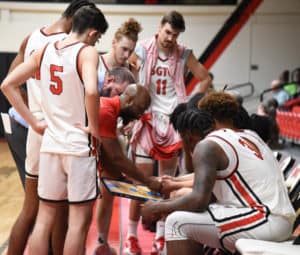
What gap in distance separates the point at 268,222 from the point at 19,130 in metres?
1.73

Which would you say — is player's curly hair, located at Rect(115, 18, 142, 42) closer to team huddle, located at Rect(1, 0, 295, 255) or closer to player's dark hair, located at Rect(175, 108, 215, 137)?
team huddle, located at Rect(1, 0, 295, 255)

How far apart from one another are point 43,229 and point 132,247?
1081 mm

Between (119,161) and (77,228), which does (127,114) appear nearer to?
(119,161)

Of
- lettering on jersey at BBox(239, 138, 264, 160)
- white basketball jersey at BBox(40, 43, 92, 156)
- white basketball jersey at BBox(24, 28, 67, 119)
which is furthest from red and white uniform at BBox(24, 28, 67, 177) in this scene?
lettering on jersey at BBox(239, 138, 264, 160)

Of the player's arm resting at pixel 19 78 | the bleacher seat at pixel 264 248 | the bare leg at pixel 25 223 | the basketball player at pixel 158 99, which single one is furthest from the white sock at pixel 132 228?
the bleacher seat at pixel 264 248

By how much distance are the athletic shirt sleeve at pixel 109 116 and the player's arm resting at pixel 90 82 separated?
0.49m

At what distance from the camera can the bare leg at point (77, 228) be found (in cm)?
279

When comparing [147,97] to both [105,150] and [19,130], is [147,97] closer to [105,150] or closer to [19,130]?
[105,150]

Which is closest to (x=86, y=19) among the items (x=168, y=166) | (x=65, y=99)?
(x=65, y=99)

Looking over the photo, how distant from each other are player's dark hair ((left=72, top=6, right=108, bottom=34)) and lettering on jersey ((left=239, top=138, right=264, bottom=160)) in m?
0.95

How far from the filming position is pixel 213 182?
94.3 inches

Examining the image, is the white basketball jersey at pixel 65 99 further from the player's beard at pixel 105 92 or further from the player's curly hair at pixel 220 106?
the player's beard at pixel 105 92

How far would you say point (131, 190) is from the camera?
293 centimetres

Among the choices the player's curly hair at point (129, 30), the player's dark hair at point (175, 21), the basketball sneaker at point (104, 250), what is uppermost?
the player's dark hair at point (175, 21)
